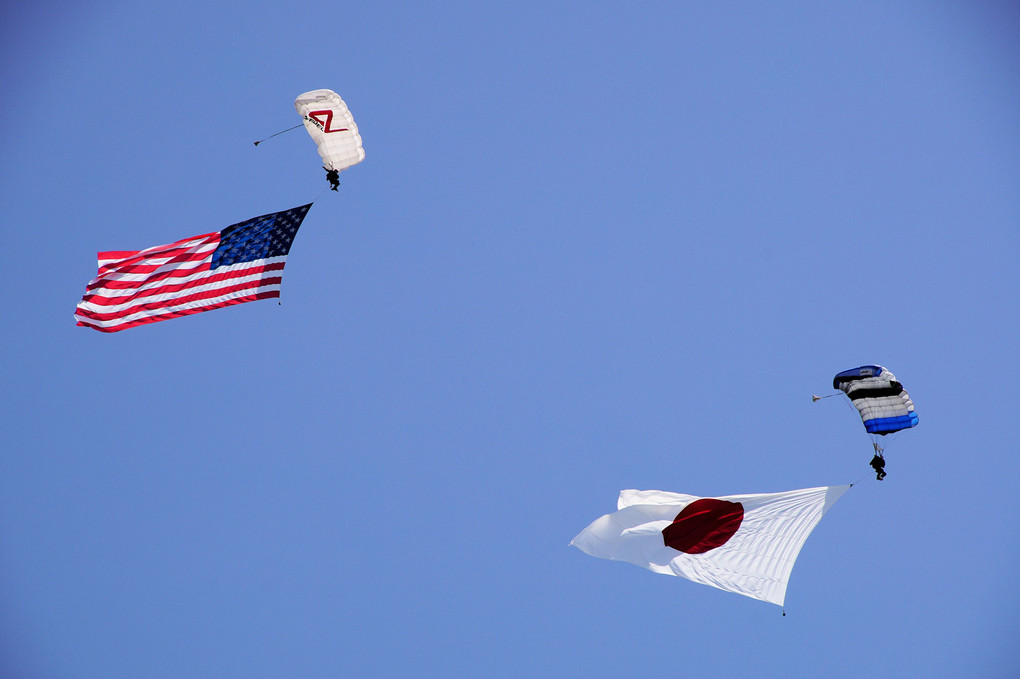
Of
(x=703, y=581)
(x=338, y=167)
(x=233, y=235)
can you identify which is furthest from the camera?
(x=338, y=167)

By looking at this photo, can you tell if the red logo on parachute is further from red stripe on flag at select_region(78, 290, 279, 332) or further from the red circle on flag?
the red circle on flag

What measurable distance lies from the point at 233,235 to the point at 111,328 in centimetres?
417

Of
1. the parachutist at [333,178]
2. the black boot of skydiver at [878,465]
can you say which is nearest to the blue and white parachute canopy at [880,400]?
the black boot of skydiver at [878,465]

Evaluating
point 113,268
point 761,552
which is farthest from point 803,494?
point 113,268

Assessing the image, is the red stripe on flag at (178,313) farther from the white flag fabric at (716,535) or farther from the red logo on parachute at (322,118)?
the white flag fabric at (716,535)

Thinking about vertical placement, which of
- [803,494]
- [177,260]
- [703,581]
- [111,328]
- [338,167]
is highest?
[338,167]

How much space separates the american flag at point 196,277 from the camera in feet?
100

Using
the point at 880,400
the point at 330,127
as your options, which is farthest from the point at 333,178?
the point at 880,400

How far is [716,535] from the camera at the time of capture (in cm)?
3047

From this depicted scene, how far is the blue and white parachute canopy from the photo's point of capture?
3056cm

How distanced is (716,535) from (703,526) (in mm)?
418

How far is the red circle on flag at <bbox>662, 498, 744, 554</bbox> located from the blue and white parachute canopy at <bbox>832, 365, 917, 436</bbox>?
435 cm

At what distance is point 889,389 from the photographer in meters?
30.8

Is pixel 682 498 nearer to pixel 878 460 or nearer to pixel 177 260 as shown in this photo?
pixel 878 460
